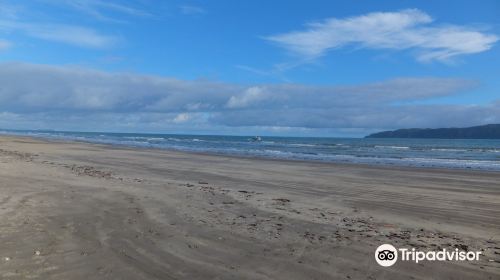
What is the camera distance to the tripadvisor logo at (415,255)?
20.3 feet

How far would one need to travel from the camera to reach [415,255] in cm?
643

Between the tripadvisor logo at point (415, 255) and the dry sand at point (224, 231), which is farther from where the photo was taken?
the tripadvisor logo at point (415, 255)

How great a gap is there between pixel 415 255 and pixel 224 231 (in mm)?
3315

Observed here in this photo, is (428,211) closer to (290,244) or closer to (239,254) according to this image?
(290,244)

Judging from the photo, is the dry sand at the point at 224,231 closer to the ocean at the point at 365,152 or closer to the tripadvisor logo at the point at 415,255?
the tripadvisor logo at the point at 415,255

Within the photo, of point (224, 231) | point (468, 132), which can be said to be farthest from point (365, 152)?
point (468, 132)

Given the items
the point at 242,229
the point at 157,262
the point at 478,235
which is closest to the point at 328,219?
the point at 242,229

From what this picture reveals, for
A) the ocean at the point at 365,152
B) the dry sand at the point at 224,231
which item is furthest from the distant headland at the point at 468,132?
the dry sand at the point at 224,231

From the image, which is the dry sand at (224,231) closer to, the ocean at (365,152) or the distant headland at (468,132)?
the ocean at (365,152)

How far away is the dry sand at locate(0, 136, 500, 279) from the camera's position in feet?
18.3

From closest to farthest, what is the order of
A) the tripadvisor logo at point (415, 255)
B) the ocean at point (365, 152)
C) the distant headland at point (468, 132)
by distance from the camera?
1. the tripadvisor logo at point (415, 255)
2. the ocean at point (365, 152)
3. the distant headland at point (468, 132)

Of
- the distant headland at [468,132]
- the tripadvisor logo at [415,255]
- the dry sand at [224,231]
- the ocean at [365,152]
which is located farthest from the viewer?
the distant headland at [468,132]

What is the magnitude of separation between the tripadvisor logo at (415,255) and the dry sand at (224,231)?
0.19m

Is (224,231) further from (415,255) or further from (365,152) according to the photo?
(365,152)
